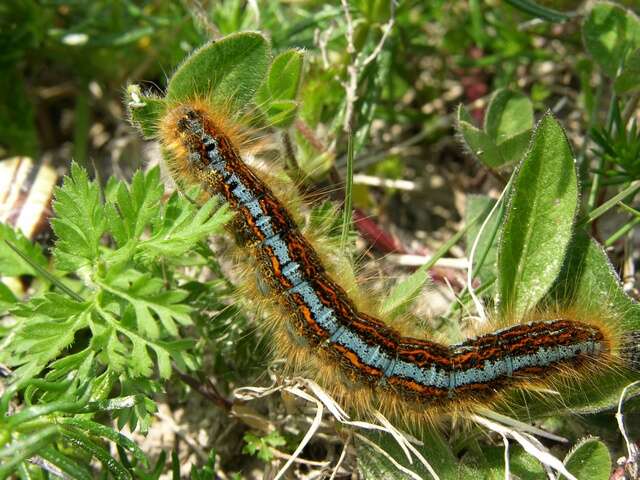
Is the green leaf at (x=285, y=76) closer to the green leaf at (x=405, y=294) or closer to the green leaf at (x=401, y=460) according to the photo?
the green leaf at (x=405, y=294)

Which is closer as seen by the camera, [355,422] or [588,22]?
[355,422]

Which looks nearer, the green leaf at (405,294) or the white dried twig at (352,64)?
the green leaf at (405,294)

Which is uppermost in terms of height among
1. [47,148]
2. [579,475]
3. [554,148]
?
[47,148]

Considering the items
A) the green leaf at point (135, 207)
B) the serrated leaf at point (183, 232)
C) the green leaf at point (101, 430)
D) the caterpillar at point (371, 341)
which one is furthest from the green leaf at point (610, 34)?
the green leaf at point (101, 430)

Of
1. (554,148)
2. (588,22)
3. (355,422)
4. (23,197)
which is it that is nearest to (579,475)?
(355,422)

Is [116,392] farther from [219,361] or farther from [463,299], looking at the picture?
[463,299]

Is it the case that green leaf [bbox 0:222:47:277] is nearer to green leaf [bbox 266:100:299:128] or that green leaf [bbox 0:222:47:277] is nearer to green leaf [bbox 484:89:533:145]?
green leaf [bbox 266:100:299:128]
